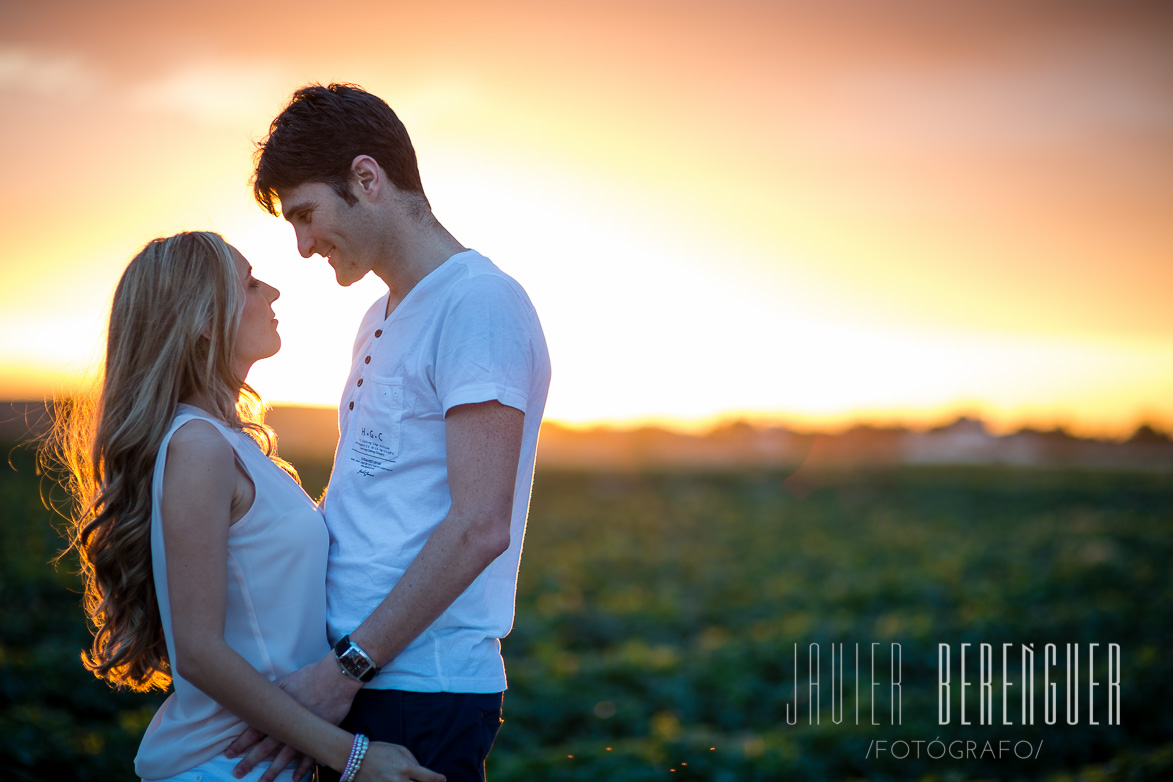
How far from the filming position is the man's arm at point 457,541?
1.67 metres

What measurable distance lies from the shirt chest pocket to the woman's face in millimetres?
296

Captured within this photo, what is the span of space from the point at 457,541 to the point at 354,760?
506 millimetres

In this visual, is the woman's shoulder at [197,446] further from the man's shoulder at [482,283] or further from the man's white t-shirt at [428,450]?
the man's shoulder at [482,283]

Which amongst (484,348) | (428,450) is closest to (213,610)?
(428,450)

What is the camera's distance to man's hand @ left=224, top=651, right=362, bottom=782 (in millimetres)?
1734

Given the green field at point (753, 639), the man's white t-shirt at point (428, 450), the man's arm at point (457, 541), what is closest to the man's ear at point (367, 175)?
the man's white t-shirt at point (428, 450)

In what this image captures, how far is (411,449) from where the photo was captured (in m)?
1.81

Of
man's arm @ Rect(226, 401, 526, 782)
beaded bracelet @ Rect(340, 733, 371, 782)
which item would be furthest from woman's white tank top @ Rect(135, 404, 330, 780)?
beaded bracelet @ Rect(340, 733, 371, 782)

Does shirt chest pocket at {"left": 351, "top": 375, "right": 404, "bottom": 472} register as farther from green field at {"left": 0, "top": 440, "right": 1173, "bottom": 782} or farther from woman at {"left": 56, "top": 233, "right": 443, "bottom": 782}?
green field at {"left": 0, "top": 440, "right": 1173, "bottom": 782}

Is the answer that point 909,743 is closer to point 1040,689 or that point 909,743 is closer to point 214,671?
point 1040,689

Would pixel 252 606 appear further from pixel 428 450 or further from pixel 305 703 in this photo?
pixel 428 450

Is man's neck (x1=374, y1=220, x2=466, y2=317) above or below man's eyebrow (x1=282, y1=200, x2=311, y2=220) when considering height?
below

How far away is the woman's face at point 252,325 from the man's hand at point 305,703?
0.69 metres

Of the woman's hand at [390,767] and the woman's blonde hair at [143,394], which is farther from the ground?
the woman's blonde hair at [143,394]
